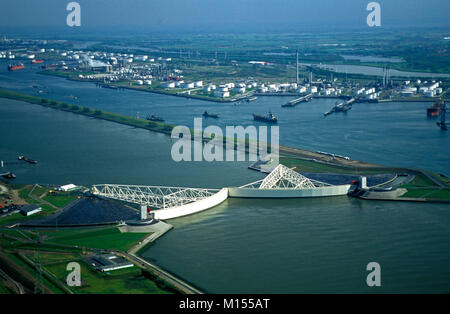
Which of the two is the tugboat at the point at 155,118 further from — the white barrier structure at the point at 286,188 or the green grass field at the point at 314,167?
the white barrier structure at the point at 286,188

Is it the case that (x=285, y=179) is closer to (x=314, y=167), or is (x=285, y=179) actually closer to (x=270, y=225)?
(x=314, y=167)

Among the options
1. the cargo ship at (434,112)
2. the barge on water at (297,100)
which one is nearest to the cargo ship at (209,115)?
the barge on water at (297,100)

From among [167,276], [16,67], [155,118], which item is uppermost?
[16,67]

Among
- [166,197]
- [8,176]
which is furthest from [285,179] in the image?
[8,176]

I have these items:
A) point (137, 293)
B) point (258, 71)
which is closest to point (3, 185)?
point (137, 293)

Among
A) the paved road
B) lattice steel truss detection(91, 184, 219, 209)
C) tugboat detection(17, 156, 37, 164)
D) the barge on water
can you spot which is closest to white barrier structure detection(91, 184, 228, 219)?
lattice steel truss detection(91, 184, 219, 209)

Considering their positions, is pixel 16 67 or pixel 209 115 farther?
pixel 16 67
